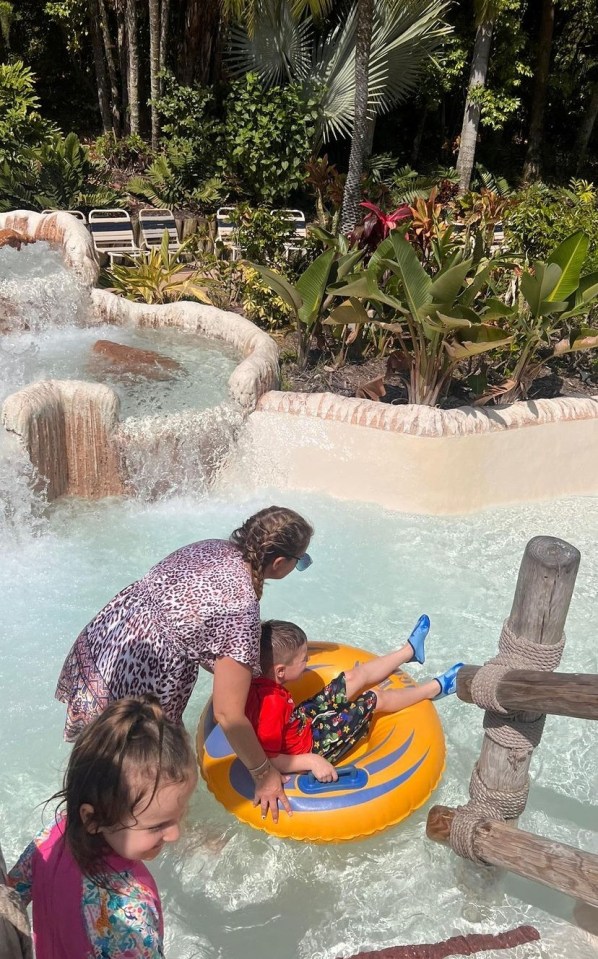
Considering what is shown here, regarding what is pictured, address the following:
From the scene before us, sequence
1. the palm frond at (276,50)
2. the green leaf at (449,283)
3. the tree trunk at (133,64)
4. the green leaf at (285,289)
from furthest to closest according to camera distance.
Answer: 1. the tree trunk at (133,64)
2. the palm frond at (276,50)
3. the green leaf at (285,289)
4. the green leaf at (449,283)

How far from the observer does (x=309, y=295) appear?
674cm

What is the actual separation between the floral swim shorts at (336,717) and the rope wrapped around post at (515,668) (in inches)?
19.6

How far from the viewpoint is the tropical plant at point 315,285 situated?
6.57 metres

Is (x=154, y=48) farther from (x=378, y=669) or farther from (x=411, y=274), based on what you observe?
(x=378, y=669)

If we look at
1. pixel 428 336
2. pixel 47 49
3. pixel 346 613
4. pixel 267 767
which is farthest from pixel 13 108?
pixel 267 767

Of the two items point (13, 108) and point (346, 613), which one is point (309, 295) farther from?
point (13, 108)

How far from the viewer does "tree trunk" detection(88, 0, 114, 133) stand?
14.2m

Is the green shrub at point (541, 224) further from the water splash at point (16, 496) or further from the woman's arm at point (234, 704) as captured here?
the woman's arm at point (234, 704)

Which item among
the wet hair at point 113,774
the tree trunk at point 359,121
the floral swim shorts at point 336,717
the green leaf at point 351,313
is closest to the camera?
the wet hair at point 113,774

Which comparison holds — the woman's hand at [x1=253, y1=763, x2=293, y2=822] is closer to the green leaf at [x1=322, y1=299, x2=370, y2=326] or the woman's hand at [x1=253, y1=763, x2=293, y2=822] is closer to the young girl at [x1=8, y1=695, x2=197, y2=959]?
the young girl at [x1=8, y1=695, x2=197, y2=959]

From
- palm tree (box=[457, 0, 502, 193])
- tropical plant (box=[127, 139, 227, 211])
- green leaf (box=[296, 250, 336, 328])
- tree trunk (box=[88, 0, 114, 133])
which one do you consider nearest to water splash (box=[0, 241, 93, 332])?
green leaf (box=[296, 250, 336, 328])

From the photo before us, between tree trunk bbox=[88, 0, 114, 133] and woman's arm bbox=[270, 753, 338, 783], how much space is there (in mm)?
14757

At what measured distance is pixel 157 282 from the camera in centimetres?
854

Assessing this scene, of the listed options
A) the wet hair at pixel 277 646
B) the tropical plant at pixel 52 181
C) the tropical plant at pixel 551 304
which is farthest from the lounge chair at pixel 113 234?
the wet hair at pixel 277 646
